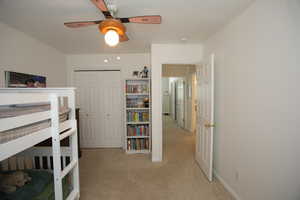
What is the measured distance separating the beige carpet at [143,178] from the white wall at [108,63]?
2.05m

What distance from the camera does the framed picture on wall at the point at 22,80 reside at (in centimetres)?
189

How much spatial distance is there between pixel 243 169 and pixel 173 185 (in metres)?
1.02

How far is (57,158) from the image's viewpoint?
118 centimetres

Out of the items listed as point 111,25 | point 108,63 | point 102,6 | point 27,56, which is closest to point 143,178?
point 111,25

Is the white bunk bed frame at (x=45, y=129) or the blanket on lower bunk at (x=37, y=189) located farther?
the blanket on lower bunk at (x=37, y=189)

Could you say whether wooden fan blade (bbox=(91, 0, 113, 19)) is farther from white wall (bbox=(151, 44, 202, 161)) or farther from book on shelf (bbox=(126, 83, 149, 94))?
book on shelf (bbox=(126, 83, 149, 94))

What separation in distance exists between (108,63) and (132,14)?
6.17 ft

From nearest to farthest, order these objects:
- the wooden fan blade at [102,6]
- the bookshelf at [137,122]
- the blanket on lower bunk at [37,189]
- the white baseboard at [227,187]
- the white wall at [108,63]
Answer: the wooden fan blade at [102,6] < the blanket on lower bunk at [37,189] < the white baseboard at [227,187] < the bookshelf at [137,122] < the white wall at [108,63]

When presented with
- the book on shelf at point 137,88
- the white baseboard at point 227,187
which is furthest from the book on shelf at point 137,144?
the white baseboard at point 227,187

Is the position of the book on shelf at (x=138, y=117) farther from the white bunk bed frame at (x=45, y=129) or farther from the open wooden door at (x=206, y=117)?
the white bunk bed frame at (x=45, y=129)

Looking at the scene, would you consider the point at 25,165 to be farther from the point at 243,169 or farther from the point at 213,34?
the point at 213,34

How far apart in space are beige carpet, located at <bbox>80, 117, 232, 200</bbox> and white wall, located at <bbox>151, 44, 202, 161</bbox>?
401mm

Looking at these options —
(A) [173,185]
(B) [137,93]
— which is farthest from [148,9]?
(A) [173,185]

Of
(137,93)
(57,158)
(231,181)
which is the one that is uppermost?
(137,93)
